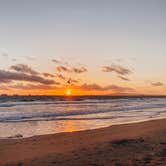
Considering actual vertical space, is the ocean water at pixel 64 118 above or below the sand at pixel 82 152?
above

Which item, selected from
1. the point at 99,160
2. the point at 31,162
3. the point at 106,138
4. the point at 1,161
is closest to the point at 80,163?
the point at 99,160

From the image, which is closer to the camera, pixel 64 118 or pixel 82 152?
pixel 82 152

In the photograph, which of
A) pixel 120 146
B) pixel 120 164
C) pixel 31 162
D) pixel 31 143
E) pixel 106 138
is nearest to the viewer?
pixel 120 164

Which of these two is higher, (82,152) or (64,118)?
(64,118)

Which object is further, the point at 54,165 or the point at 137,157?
the point at 137,157

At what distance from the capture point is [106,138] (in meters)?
13.3

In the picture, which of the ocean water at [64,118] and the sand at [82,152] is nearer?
the sand at [82,152]

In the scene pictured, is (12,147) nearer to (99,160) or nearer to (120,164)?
(99,160)

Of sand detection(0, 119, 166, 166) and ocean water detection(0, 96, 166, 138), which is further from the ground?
ocean water detection(0, 96, 166, 138)

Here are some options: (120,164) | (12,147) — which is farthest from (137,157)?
(12,147)

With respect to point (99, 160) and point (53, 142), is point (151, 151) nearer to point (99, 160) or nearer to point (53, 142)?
point (99, 160)

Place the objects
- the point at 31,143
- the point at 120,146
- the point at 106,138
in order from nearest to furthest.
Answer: the point at 120,146
the point at 31,143
the point at 106,138

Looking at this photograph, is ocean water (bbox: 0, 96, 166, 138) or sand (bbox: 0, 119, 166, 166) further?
ocean water (bbox: 0, 96, 166, 138)

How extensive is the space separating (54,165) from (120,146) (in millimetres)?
3255
